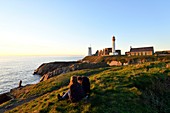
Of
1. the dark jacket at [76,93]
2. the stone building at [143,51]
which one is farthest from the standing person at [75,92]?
the stone building at [143,51]

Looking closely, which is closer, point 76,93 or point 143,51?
point 76,93

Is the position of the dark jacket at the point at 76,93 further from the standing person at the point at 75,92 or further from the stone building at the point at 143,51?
the stone building at the point at 143,51

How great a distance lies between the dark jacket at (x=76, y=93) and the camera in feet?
45.1

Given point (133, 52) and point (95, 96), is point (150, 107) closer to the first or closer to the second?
point (95, 96)

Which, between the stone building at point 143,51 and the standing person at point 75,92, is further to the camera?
the stone building at point 143,51

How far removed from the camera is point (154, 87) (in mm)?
16719

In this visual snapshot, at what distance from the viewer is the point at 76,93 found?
13789 millimetres

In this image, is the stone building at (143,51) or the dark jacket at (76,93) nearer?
the dark jacket at (76,93)

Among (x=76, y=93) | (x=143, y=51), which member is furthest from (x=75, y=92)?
(x=143, y=51)

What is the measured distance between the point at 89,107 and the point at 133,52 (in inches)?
3700

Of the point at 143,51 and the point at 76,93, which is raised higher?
the point at 143,51

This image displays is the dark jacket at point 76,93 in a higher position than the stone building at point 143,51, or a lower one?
lower

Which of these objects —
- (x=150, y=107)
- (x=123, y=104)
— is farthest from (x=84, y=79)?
(x=150, y=107)

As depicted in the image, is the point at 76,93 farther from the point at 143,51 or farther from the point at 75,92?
the point at 143,51
